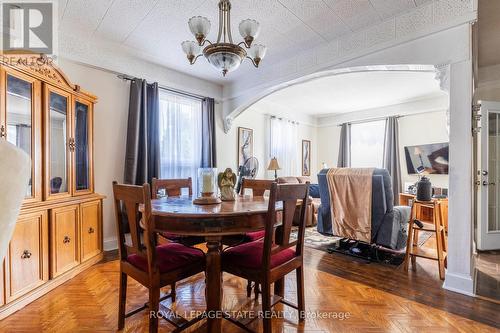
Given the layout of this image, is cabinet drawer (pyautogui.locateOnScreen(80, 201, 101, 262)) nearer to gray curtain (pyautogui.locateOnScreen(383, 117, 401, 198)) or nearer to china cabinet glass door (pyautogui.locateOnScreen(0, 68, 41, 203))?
china cabinet glass door (pyautogui.locateOnScreen(0, 68, 41, 203))

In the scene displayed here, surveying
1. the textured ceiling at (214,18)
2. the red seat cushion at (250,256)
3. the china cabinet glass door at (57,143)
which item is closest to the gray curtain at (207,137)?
the textured ceiling at (214,18)

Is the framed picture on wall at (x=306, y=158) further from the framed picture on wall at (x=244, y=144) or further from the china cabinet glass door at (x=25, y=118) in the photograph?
the china cabinet glass door at (x=25, y=118)

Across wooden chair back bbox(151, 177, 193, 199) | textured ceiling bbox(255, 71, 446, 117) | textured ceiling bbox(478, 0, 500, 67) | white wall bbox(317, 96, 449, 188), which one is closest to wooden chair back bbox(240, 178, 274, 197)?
wooden chair back bbox(151, 177, 193, 199)

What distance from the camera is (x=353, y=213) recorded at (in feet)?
9.68

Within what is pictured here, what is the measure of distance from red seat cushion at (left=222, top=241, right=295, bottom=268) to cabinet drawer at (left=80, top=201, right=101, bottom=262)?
181 cm

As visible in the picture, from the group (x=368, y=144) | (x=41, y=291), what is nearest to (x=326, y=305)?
(x=41, y=291)

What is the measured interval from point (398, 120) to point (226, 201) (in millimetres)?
5316

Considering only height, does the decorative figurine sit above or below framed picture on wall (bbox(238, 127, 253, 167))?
below

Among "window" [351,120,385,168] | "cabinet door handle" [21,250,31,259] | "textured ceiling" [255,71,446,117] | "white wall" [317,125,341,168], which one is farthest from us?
"white wall" [317,125,341,168]

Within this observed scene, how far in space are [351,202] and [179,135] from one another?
106 inches

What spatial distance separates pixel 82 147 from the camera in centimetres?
279

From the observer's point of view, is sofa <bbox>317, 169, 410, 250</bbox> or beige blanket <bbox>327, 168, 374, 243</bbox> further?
beige blanket <bbox>327, 168, 374, 243</bbox>

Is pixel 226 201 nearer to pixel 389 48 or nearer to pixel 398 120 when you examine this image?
pixel 389 48

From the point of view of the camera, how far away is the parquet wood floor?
1.75 metres
